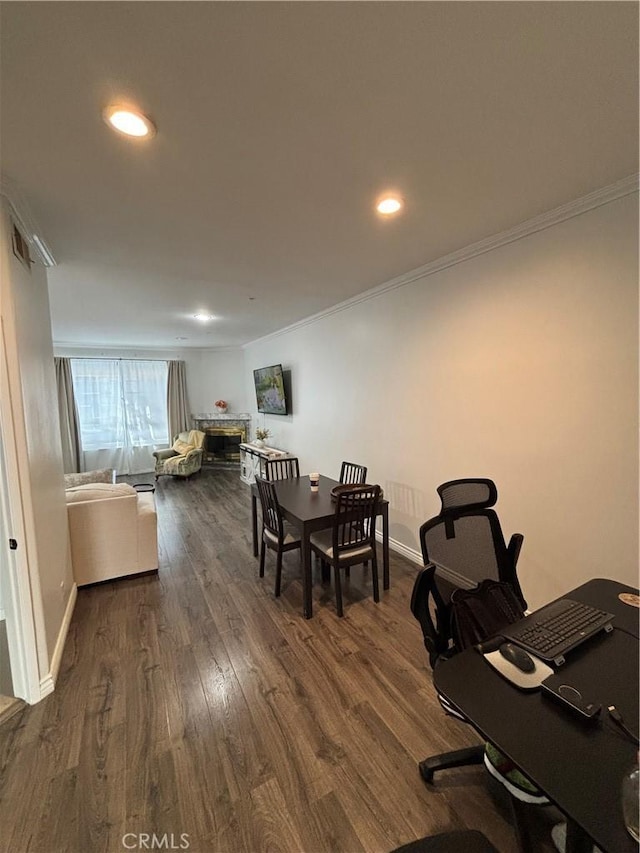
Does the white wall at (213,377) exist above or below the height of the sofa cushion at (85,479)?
above

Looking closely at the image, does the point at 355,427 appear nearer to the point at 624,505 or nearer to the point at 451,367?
the point at 451,367

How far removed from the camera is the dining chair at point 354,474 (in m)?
3.27

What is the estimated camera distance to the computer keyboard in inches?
41.2

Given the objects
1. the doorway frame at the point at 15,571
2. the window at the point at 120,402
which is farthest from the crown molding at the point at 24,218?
the window at the point at 120,402

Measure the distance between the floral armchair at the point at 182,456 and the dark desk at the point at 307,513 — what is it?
375 centimetres

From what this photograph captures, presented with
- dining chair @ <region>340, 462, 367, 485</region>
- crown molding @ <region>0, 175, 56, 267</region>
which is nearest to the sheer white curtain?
crown molding @ <region>0, 175, 56, 267</region>

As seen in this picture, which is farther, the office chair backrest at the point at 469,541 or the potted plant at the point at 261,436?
the potted plant at the point at 261,436

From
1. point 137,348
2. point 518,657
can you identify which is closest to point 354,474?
point 518,657

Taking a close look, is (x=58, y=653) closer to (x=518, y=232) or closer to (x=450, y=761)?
(x=450, y=761)

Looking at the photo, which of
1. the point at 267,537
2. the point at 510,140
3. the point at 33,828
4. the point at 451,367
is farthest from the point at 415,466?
the point at 33,828

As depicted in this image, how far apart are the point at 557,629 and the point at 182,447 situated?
6.90 metres

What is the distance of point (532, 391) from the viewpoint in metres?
2.24

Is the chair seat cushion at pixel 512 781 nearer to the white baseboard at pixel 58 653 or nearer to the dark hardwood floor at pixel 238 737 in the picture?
the dark hardwood floor at pixel 238 737

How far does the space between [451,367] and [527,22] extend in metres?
2.00
